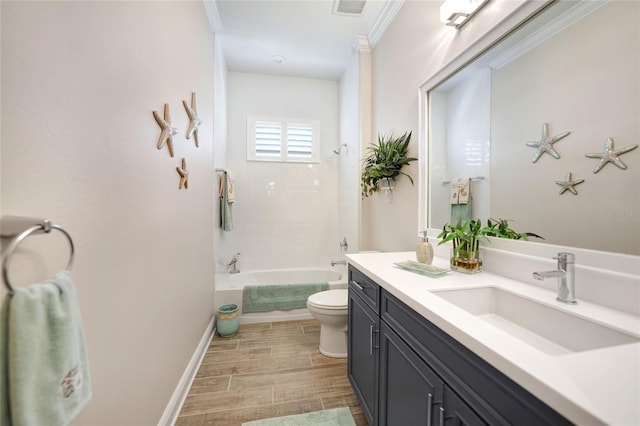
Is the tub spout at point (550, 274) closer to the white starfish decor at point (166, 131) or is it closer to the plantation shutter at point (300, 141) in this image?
the white starfish decor at point (166, 131)

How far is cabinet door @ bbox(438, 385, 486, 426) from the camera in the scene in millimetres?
644

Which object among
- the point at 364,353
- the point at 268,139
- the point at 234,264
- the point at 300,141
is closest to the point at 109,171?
the point at 364,353

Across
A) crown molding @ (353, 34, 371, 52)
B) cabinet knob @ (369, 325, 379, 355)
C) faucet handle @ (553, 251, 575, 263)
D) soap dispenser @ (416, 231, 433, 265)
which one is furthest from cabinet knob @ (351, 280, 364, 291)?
crown molding @ (353, 34, 371, 52)

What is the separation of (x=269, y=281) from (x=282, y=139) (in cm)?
191

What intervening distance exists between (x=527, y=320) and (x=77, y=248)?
1.49m

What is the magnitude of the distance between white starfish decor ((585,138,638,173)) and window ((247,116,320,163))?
298cm

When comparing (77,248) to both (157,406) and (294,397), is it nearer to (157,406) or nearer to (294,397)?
(157,406)

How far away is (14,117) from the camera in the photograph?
0.58 metres

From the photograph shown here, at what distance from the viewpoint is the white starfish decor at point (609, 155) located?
0.79 m

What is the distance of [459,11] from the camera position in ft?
4.44

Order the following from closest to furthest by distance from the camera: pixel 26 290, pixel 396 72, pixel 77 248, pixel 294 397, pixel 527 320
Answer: pixel 26 290 < pixel 77 248 < pixel 527 320 < pixel 294 397 < pixel 396 72

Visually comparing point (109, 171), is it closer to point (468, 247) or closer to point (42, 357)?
point (42, 357)

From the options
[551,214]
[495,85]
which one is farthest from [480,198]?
[495,85]

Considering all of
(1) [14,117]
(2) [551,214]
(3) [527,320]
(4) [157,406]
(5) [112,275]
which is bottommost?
(4) [157,406]
